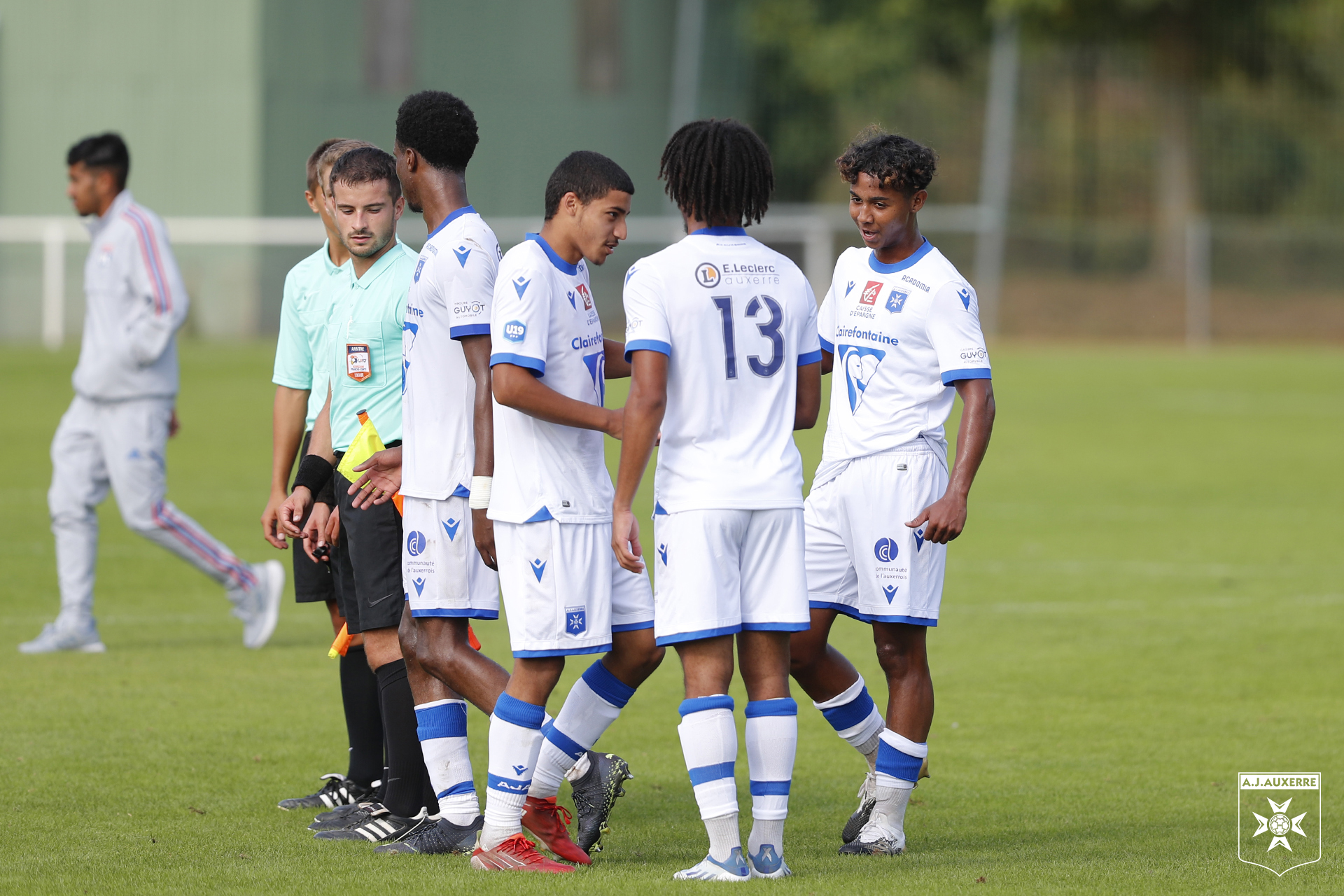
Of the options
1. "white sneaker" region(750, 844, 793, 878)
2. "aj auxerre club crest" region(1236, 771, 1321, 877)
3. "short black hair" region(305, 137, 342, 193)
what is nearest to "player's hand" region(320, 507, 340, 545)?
"short black hair" region(305, 137, 342, 193)

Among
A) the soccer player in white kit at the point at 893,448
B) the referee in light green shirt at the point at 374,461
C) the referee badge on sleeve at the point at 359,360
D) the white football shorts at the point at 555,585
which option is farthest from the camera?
the referee badge on sleeve at the point at 359,360

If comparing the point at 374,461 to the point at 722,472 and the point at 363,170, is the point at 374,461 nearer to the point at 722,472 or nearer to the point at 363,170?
the point at 363,170

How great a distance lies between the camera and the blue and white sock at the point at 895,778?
211 inches

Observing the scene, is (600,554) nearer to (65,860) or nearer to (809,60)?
(65,860)

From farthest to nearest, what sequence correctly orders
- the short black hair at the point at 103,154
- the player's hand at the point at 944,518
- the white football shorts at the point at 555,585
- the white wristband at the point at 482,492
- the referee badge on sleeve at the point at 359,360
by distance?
the short black hair at the point at 103,154, the referee badge on sleeve at the point at 359,360, the player's hand at the point at 944,518, the white wristband at the point at 482,492, the white football shorts at the point at 555,585

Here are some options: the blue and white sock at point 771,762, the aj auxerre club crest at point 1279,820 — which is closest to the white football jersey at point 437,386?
the blue and white sock at point 771,762

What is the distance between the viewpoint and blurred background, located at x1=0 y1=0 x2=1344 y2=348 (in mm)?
35219

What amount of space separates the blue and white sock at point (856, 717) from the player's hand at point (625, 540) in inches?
53.6

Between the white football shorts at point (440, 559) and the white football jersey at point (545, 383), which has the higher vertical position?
the white football jersey at point (545, 383)

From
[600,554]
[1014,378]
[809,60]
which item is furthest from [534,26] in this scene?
[600,554]

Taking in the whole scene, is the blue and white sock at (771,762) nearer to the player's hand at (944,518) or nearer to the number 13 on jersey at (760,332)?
the player's hand at (944,518)

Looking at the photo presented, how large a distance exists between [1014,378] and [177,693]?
22.4 m

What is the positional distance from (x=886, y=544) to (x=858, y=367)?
0.59m

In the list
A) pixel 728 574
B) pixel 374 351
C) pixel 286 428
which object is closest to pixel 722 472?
pixel 728 574
